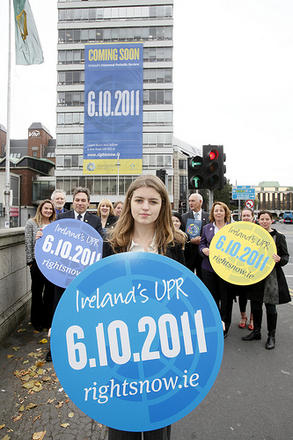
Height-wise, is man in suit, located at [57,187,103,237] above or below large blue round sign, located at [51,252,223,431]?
above

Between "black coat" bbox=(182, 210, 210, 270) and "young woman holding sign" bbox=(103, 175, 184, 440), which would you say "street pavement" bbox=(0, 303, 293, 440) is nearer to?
"young woman holding sign" bbox=(103, 175, 184, 440)

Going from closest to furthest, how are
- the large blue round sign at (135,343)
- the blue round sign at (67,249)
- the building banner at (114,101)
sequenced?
the large blue round sign at (135,343) → the blue round sign at (67,249) → the building banner at (114,101)

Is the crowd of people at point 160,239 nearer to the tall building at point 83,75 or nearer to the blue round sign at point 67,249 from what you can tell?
the blue round sign at point 67,249

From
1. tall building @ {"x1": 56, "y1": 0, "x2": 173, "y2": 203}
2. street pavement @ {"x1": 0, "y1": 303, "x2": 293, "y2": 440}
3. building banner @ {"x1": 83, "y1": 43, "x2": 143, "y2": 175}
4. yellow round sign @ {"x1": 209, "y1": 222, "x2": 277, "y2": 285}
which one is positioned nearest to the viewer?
street pavement @ {"x1": 0, "y1": 303, "x2": 293, "y2": 440}

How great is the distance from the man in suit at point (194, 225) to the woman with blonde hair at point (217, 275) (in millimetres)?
620

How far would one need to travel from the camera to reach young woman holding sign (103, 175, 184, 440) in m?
1.68

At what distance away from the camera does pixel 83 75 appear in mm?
45250

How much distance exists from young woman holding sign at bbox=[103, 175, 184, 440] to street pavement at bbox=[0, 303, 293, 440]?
104 centimetres

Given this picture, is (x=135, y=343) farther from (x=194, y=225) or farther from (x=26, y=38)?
Answer: (x=26, y=38)

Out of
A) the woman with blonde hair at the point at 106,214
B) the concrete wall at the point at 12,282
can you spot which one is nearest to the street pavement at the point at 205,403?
the concrete wall at the point at 12,282

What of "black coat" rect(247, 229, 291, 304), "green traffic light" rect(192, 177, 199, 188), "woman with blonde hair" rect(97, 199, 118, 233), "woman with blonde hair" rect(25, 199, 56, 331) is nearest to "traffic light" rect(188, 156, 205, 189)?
"green traffic light" rect(192, 177, 199, 188)

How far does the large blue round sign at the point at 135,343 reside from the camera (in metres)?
1.32

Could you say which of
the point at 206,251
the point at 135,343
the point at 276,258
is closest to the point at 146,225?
the point at 135,343

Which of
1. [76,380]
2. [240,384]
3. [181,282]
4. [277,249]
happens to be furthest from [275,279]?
[76,380]
